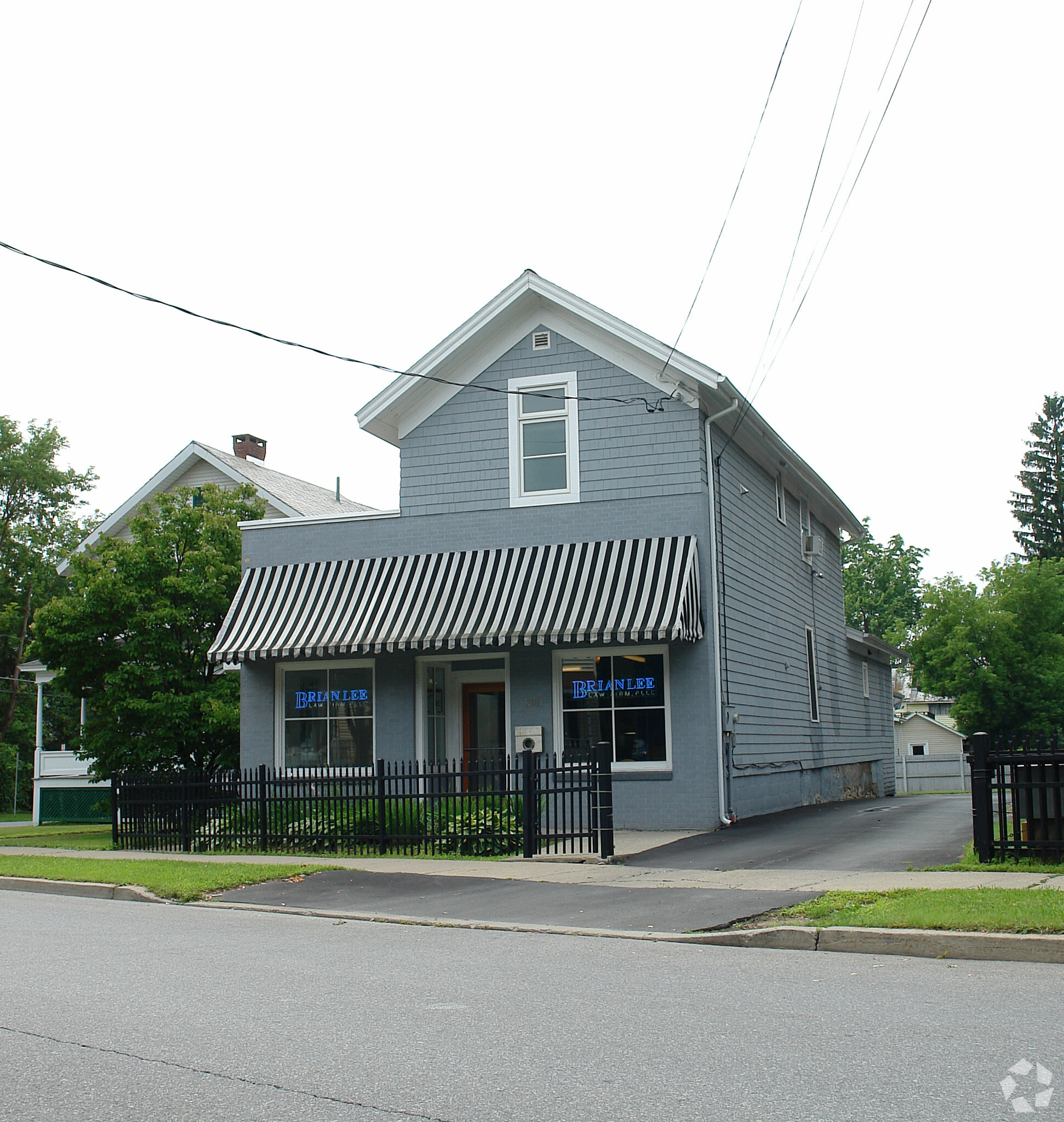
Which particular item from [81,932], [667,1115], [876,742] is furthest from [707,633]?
[876,742]

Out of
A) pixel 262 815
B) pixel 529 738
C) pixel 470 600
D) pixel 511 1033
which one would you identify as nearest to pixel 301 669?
pixel 470 600

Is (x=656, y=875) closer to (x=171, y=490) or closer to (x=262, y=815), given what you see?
(x=262, y=815)

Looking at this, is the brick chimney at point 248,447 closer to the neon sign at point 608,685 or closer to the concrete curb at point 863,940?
the neon sign at point 608,685

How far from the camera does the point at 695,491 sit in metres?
17.9

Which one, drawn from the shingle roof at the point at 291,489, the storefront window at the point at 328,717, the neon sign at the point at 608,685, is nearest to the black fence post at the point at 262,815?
the storefront window at the point at 328,717

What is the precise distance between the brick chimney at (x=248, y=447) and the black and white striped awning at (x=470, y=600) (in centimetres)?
1555

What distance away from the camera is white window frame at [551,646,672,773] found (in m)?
17.5

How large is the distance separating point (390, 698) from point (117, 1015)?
1255 cm

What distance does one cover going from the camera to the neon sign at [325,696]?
1952 cm

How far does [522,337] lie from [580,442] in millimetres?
2062

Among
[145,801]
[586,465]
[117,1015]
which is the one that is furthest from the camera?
[586,465]

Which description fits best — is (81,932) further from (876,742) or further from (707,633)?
(876,742)

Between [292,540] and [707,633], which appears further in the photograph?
[292,540]

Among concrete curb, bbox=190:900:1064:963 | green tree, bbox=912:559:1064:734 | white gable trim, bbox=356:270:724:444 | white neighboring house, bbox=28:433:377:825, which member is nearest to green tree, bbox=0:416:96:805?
white neighboring house, bbox=28:433:377:825
